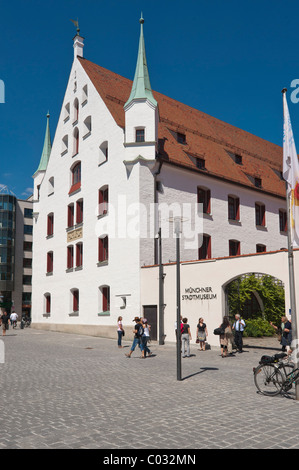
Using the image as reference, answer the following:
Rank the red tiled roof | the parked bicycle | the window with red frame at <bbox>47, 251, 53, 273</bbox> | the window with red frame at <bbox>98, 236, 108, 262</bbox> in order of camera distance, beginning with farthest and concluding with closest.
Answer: the window with red frame at <bbox>47, 251, 53, 273</bbox> < the red tiled roof < the window with red frame at <bbox>98, 236, 108, 262</bbox> < the parked bicycle

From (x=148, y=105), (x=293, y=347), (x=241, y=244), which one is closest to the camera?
(x=293, y=347)

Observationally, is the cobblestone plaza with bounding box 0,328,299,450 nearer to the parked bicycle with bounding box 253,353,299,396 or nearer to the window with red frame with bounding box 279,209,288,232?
the parked bicycle with bounding box 253,353,299,396

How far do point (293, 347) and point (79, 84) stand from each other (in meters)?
29.7

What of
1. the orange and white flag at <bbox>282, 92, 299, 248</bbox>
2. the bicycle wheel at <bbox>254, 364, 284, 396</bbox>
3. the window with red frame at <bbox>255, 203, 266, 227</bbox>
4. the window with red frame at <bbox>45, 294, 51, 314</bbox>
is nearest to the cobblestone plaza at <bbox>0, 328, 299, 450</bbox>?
the bicycle wheel at <bbox>254, 364, 284, 396</bbox>

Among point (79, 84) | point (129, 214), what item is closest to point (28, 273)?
point (79, 84)

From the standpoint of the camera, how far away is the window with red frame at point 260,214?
115ft

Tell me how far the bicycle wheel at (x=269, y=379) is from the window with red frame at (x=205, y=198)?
813 inches

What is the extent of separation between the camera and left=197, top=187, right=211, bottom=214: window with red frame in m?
30.8

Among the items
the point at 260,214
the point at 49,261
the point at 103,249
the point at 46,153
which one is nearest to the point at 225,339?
the point at 103,249

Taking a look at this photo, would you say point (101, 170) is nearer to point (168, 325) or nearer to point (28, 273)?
point (168, 325)

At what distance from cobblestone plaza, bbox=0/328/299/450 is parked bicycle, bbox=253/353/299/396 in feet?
0.77

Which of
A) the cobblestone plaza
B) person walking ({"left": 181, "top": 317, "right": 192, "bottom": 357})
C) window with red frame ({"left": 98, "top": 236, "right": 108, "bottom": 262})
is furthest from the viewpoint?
window with red frame ({"left": 98, "top": 236, "right": 108, "bottom": 262})

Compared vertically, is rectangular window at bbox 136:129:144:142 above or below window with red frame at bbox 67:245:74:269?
above
